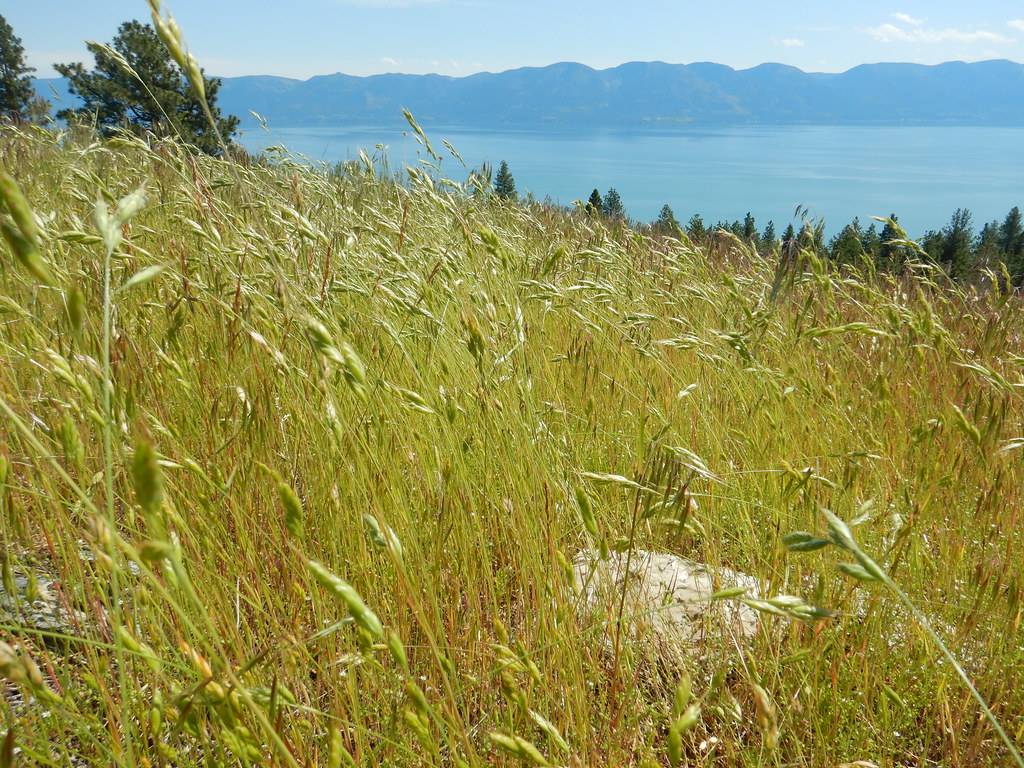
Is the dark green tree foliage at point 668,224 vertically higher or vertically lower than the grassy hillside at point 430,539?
higher

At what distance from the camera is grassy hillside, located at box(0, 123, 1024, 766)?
0.99 metres

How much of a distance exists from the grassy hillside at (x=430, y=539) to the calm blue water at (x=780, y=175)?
81.1ft

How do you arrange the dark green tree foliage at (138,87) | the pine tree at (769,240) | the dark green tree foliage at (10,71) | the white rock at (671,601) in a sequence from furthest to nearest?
the dark green tree foliage at (10,71)
the dark green tree foliage at (138,87)
the pine tree at (769,240)
the white rock at (671,601)

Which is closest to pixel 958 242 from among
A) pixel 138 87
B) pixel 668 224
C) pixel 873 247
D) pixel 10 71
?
pixel 873 247

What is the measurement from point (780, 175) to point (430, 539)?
76935 millimetres

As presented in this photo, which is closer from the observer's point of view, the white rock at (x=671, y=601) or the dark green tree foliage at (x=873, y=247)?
the white rock at (x=671, y=601)

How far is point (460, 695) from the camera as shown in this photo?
115 cm

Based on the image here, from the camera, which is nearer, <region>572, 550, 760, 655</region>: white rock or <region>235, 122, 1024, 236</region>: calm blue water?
<region>572, 550, 760, 655</region>: white rock

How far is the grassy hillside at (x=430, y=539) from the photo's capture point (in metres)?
0.99

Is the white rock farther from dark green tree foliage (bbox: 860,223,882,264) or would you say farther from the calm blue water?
the calm blue water

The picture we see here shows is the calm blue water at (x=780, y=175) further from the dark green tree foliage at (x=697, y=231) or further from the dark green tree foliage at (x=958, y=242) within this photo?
the dark green tree foliage at (x=697, y=231)

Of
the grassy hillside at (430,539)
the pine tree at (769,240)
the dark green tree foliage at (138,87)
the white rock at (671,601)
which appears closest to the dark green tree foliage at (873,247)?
the pine tree at (769,240)

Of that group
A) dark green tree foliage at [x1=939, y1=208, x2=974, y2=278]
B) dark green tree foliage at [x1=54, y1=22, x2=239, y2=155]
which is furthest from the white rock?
dark green tree foliage at [x1=54, y1=22, x2=239, y2=155]

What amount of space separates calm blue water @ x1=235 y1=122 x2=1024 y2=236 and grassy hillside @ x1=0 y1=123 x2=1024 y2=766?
81.1ft
